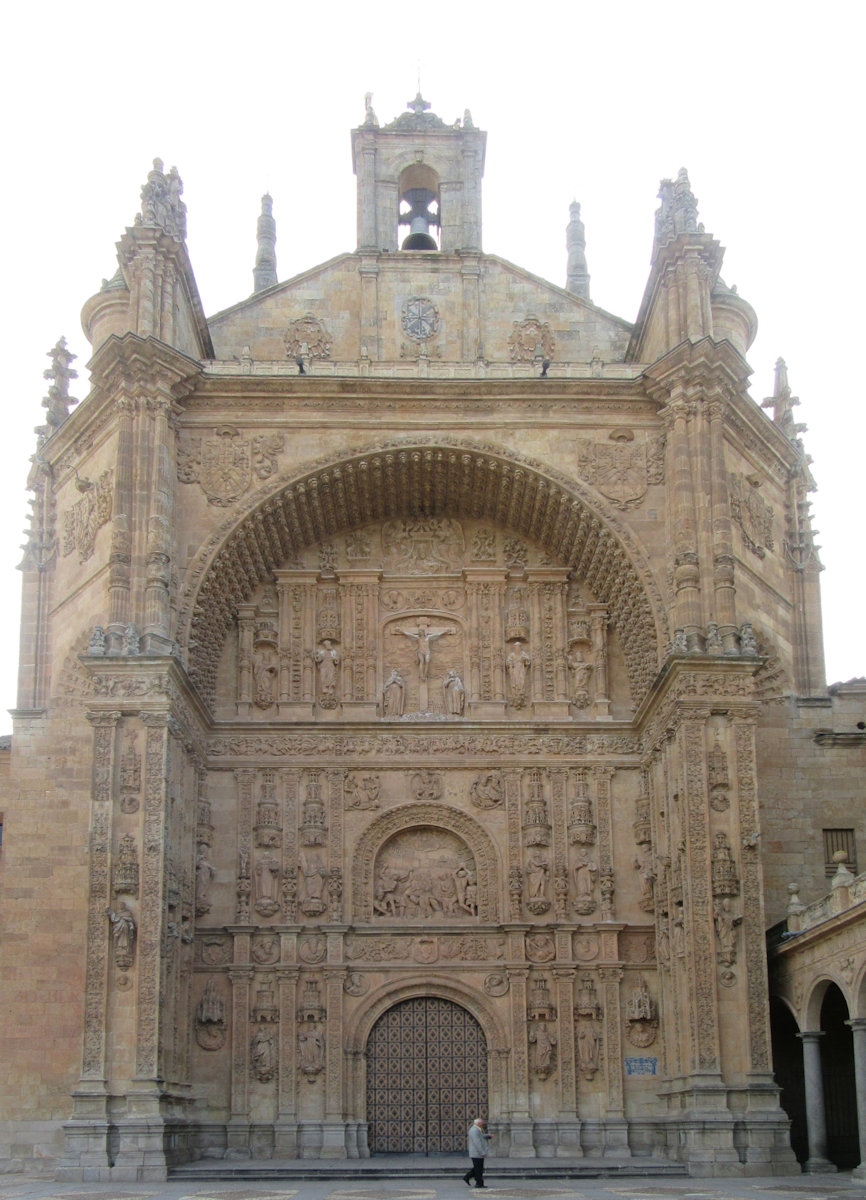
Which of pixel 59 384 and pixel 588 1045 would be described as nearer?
pixel 588 1045

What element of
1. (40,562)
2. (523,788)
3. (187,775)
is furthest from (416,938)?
(40,562)

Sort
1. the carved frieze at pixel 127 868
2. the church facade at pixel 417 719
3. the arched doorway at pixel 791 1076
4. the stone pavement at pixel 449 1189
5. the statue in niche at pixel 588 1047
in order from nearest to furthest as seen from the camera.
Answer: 1. the stone pavement at pixel 449 1189
2. the carved frieze at pixel 127 868
3. the church facade at pixel 417 719
4. the arched doorway at pixel 791 1076
5. the statue in niche at pixel 588 1047

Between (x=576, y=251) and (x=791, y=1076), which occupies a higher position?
(x=576, y=251)

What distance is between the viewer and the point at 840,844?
2373 centimetres

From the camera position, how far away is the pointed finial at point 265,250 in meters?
30.7

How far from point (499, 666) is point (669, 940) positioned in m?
5.20

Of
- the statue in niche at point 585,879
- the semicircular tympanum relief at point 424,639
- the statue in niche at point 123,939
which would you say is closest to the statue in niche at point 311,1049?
the statue in niche at point 123,939

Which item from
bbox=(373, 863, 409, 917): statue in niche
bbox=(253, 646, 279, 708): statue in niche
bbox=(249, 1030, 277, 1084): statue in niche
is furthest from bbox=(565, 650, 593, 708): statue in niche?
bbox=(249, 1030, 277, 1084): statue in niche

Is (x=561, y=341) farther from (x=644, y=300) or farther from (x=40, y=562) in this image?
(x=40, y=562)

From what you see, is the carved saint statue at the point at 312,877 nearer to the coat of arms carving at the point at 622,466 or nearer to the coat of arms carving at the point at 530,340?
the coat of arms carving at the point at 622,466

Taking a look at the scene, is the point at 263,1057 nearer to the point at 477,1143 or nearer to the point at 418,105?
the point at 477,1143

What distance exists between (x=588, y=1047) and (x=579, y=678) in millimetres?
5713

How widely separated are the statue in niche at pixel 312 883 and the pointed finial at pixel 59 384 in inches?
350

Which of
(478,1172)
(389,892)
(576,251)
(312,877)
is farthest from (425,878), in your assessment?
(576,251)
